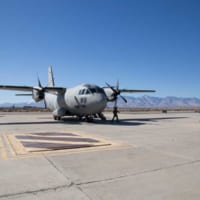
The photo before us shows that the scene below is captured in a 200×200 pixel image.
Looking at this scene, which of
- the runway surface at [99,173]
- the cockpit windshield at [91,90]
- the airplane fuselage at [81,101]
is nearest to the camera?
the runway surface at [99,173]

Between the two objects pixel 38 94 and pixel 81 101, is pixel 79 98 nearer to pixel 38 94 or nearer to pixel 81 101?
pixel 81 101

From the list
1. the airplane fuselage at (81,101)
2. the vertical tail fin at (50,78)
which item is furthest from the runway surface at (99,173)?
the vertical tail fin at (50,78)

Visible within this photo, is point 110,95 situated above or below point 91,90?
below

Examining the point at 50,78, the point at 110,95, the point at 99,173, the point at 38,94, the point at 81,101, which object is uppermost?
the point at 50,78

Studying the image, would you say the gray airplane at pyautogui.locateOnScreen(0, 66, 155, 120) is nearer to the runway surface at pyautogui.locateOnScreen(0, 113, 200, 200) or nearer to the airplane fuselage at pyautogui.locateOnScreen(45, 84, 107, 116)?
the airplane fuselage at pyautogui.locateOnScreen(45, 84, 107, 116)

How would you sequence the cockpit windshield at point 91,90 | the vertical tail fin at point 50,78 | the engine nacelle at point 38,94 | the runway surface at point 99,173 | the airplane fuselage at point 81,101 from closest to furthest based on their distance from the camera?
1. the runway surface at point 99,173
2. the airplane fuselage at point 81,101
3. the cockpit windshield at point 91,90
4. the engine nacelle at point 38,94
5. the vertical tail fin at point 50,78

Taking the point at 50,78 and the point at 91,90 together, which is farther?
the point at 50,78

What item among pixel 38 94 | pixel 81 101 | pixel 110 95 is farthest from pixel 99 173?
pixel 38 94

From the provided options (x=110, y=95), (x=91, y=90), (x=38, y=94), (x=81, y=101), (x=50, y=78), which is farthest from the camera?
(x=50, y=78)

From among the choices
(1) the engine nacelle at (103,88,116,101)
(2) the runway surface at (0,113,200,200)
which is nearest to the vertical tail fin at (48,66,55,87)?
(1) the engine nacelle at (103,88,116,101)

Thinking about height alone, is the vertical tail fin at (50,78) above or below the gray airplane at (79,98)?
above

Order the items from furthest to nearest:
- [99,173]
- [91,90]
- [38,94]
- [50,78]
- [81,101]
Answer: [50,78], [38,94], [81,101], [91,90], [99,173]

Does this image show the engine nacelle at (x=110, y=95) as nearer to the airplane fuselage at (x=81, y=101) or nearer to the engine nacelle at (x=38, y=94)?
the airplane fuselage at (x=81, y=101)

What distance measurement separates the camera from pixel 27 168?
5504mm
